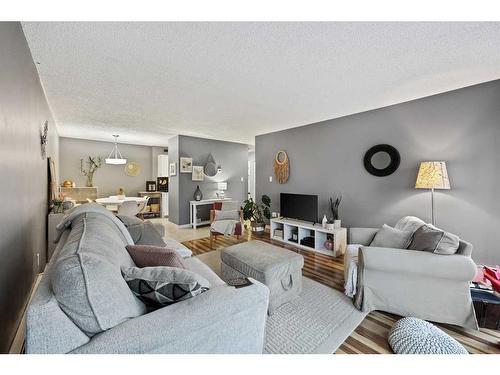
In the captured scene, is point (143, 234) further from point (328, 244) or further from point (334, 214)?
point (334, 214)

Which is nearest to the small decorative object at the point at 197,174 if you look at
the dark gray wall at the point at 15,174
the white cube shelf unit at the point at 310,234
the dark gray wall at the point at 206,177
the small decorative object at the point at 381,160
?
the dark gray wall at the point at 206,177

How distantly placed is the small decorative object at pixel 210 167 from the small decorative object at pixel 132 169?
109 inches

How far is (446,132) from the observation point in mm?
2809

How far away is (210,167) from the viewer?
606 centimetres

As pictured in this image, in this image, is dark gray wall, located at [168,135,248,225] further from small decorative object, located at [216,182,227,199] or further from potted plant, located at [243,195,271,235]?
potted plant, located at [243,195,271,235]

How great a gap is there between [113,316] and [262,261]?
138cm

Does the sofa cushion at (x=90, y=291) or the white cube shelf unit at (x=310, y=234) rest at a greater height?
the sofa cushion at (x=90, y=291)

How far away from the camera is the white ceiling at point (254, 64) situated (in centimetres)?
165

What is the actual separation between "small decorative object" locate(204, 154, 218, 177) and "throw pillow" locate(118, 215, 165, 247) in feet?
11.7

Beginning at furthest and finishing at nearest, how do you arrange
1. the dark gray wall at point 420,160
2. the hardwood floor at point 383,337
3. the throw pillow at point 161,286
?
the dark gray wall at point 420,160 → the hardwood floor at point 383,337 → the throw pillow at point 161,286

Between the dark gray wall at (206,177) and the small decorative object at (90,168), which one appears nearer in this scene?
the dark gray wall at (206,177)

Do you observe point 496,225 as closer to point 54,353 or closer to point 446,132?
point 446,132

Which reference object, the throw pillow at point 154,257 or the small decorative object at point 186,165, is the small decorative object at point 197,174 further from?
the throw pillow at point 154,257
